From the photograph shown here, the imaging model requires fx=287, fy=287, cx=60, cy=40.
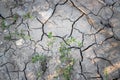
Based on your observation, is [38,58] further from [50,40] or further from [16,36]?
[16,36]

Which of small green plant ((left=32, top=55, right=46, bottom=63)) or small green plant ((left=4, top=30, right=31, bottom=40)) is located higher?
small green plant ((left=4, top=30, right=31, bottom=40))

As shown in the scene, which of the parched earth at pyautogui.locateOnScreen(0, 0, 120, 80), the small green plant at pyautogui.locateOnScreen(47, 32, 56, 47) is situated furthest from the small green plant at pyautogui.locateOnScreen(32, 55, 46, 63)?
the small green plant at pyautogui.locateOnScreen(47, 32, 56, 47)

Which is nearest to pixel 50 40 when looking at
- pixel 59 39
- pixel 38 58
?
pixel 59 39

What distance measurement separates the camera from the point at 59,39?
333 cm

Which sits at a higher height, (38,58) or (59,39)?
(59,39)

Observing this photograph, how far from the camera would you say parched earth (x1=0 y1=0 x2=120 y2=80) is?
3.22 meters

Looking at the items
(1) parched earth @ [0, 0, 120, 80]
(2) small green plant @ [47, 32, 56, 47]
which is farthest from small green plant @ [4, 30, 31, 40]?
(2) small green plant @ [47, 32, 56, 47]

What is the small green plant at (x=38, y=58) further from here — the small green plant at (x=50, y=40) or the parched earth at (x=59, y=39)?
the small green plant at (x=50, y=40)

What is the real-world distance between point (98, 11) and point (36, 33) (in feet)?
2.55

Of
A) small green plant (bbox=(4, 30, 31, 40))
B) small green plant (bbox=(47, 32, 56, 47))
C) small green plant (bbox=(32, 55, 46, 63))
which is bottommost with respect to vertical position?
small green plant (bbox=(32, 55, 46, 63))

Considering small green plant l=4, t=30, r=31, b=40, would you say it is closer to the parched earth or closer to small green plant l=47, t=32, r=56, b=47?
the parched earth

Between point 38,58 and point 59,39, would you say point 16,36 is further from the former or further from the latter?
point 59,39

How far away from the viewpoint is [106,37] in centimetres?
333

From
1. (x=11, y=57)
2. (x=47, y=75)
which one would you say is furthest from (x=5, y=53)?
(x=47, y=75)
